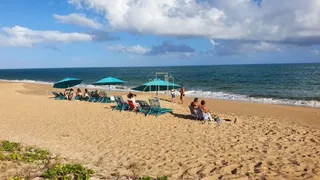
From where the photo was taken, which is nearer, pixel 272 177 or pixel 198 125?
pixel 272 177

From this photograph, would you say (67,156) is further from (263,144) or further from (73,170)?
(263,144)

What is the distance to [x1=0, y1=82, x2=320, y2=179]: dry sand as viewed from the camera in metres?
5.96

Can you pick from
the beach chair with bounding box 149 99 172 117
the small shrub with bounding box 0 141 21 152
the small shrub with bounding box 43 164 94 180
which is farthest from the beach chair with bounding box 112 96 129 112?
the small shrub with bounding box 43 164 94 180

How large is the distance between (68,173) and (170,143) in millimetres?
3493

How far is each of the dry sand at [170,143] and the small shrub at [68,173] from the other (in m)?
0.44

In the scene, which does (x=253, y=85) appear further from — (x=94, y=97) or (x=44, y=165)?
(x=44, y=165)

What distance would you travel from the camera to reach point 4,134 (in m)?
9.42

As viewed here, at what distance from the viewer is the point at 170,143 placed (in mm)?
8203

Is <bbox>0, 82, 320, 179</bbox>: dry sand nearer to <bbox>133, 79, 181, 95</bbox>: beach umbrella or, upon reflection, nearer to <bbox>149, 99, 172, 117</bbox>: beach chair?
<bbox>149, 99, 172, 117</bbox>: beach chair

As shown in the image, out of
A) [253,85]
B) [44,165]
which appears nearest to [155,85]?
[44,165]

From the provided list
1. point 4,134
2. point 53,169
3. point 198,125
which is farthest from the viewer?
point 198,125

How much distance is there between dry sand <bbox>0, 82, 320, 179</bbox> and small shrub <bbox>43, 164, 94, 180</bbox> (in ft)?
1.44

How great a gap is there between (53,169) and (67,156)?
1716 mm

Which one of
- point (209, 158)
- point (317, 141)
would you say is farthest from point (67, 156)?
point (317, 141)
